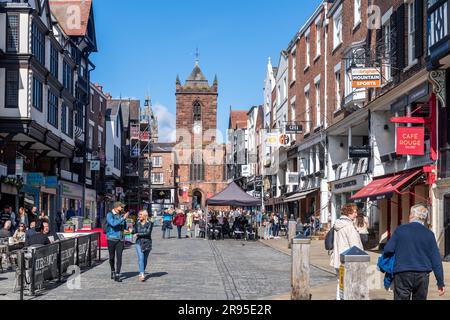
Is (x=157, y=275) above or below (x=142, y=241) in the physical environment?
below

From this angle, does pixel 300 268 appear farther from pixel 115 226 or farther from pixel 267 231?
pixel 267 231

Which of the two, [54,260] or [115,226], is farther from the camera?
[115,226]

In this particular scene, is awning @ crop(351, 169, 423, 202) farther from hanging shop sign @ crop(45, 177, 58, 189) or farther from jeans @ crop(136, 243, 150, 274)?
hanging shop sign @ crop(45, 177, 58, 189)

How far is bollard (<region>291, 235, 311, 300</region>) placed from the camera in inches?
518

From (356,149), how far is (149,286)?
15.3 m

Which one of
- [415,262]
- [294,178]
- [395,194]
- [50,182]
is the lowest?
[415,262]

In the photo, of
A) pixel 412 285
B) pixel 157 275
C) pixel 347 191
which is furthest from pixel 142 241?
pixel 347 191

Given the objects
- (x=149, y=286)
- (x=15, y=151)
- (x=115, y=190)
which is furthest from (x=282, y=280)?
(x=115, y=190)

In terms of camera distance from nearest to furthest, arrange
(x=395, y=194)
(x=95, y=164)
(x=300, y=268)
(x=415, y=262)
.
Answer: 1. (x=415, y=262)
2. (x=300, y=268)
3. (x=395, y=194)
4. (x=95, y=164)

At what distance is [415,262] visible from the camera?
8891 millimetres

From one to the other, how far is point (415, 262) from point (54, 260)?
9073 millimetres

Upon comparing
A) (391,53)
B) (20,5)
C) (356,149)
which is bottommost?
(356,149)
